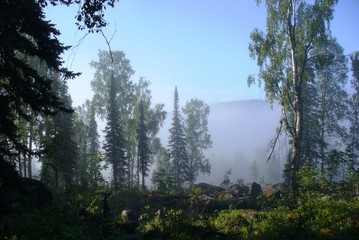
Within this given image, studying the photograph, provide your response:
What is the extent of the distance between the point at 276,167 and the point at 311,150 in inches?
3353

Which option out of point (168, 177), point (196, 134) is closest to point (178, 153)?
point (196, 134)

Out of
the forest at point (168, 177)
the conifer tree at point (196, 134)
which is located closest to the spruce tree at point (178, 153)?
the conifer tree at point (196, 134)

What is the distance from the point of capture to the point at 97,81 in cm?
4272

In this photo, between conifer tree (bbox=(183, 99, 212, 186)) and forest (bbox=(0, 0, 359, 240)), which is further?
conifer tree (bbox=(183, 99, 212, 186))

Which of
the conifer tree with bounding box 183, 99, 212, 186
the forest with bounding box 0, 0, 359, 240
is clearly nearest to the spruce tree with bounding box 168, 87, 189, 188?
the conifer tree with bounding box 183, 99, 212, 186

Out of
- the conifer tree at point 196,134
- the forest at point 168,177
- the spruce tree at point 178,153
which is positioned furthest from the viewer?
the conifer tree at point 196,134

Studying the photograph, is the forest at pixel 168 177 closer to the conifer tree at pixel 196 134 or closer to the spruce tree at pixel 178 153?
the spruce tree at pixel 178 153

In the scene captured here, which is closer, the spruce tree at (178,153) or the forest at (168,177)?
the forest at (168,177)

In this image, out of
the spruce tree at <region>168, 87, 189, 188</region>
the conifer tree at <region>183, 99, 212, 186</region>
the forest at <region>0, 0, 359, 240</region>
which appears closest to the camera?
the forest at <region>0, 0, 359, 240</region>

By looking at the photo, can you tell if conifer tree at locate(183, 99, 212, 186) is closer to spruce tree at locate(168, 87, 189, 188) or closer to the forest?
spruce tree at locate(168, 87, 189, 188)

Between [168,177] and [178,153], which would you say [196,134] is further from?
[168,177]

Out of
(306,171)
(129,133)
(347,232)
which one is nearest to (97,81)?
(129,133)

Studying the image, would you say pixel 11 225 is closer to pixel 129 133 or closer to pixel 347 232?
pixel 347 232

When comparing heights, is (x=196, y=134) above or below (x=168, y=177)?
above
